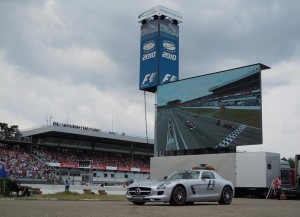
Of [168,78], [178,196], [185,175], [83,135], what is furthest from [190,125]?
[83,135]

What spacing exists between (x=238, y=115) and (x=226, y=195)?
851 inches

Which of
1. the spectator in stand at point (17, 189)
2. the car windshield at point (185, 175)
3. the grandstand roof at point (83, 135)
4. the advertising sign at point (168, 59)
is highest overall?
the advertising sign at point (168, 59)

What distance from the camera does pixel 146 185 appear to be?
15227 millimetres

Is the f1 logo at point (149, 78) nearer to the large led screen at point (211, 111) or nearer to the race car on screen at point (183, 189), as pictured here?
the large led screen at point (211, 111)

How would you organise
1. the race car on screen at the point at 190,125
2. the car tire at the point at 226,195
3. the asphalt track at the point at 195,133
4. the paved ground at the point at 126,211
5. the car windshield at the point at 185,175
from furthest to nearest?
the race car on screen at the point at 190,125 < the asphalt track at the point at 195,133 < the car tire at the point at 226,195 < the car windshield at the point at 185,175 < the paved ground at the point at 126,211

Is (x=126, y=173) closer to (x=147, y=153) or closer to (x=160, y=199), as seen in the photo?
(x=147, y=153)

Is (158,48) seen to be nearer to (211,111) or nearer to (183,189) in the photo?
(211,111)

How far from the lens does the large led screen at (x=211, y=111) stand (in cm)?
3731

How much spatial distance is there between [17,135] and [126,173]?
17911 millimetres

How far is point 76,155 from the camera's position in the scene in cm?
7394

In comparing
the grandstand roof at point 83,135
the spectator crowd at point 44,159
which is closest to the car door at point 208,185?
the spectator crowd at point 44,159

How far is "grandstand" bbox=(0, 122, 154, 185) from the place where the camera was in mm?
59562

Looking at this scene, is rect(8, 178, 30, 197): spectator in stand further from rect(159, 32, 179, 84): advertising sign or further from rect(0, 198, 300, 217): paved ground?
rect(159, 32, 179, 84): advertising sign

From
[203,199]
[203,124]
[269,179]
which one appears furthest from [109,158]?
[203,199]
